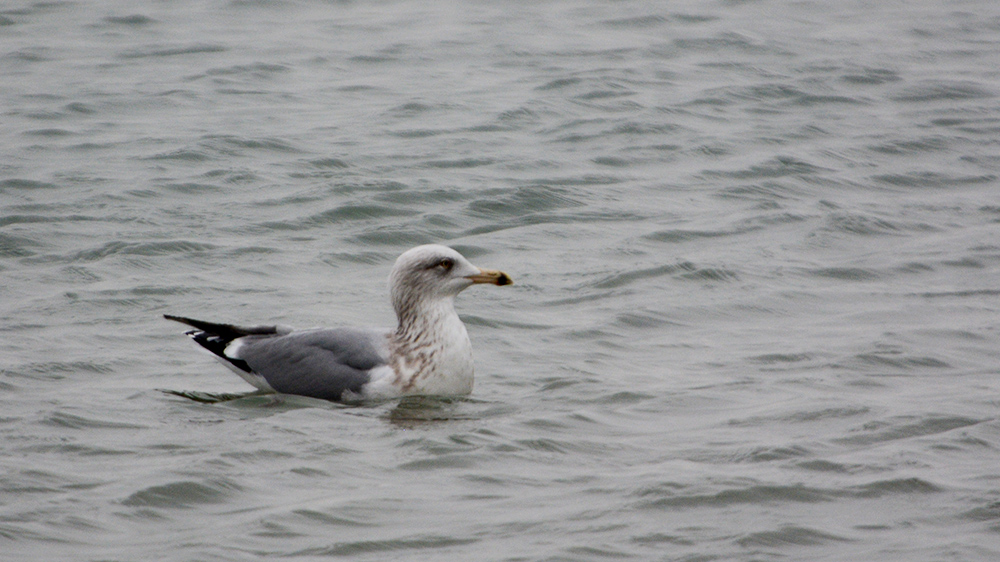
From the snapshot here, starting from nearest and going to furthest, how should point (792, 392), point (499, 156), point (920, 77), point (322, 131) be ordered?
point (792, 392) < point (499, 156) < point (322, 131) < point (920, 77)

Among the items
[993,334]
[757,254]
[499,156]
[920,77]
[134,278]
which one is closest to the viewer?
[993,334]

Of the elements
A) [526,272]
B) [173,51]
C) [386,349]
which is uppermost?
[173,51]

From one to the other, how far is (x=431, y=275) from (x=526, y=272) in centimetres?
257

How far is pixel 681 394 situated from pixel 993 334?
2481 mm

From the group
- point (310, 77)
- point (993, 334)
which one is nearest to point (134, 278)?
point (993, 334)

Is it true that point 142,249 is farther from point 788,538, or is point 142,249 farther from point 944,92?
point 944,92

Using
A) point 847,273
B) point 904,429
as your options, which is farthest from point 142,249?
point 904,429

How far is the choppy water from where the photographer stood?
6602mm

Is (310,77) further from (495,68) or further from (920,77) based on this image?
(920,77)

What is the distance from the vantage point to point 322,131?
16.4 m

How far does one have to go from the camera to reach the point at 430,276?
8852 millimetres

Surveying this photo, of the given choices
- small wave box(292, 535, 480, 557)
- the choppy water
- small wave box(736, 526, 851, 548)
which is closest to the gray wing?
the choppy water

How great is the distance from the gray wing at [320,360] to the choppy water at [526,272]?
173 millimetres

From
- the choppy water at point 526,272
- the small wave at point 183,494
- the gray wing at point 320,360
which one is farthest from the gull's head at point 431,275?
the small wave at point 183,494
